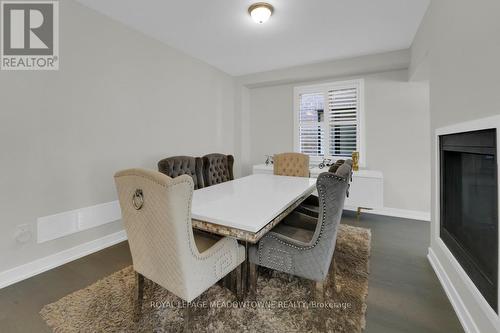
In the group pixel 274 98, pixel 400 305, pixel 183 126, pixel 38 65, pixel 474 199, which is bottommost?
pixel 400 305

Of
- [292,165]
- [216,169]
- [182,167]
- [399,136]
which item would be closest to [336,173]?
[182,167]

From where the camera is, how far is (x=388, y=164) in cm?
391

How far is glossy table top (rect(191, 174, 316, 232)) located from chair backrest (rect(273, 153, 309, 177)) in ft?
3.16

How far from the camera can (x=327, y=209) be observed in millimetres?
1377

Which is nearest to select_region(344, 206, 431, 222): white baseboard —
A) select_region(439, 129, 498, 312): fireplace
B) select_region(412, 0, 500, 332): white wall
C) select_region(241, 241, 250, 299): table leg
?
select_region(412, 0, 500, 332): white wall

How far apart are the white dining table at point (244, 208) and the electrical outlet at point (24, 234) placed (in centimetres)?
155

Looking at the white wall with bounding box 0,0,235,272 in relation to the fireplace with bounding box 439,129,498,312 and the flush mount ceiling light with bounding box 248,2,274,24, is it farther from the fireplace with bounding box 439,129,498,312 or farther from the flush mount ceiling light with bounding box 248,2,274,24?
the fireplace with bounding box 439,129,498,312

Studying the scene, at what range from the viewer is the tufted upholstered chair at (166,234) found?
1110mm

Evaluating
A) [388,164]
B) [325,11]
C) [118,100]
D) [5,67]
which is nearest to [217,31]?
[325,11]

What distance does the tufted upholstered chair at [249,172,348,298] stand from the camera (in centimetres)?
136

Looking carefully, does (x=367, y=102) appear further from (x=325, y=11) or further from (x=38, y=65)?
(x=38, y=65)

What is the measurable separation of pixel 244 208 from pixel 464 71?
1732 millimetres

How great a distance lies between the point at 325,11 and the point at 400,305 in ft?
9.41

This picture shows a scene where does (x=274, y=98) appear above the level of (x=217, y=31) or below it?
below
